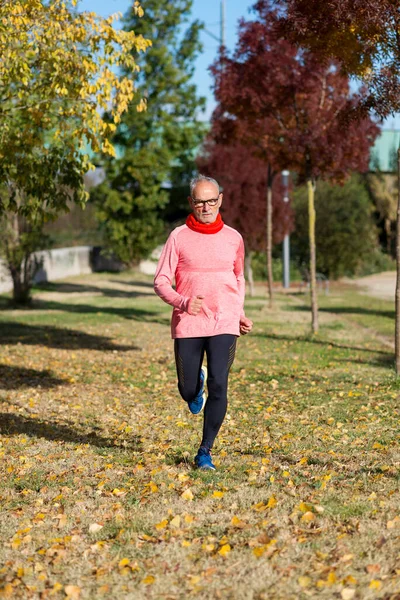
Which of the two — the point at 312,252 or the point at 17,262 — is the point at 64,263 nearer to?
the point at 17,262

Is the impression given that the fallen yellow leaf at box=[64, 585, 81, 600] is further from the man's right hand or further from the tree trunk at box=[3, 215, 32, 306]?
the tree trunk at box=[3, 215, 32, 306]

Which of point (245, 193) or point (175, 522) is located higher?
point (245, 193)

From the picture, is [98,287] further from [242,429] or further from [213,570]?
[213,570]

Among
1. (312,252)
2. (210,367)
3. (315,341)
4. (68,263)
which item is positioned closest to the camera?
(210,367)

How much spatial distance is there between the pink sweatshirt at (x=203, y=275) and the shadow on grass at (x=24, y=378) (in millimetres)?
5311

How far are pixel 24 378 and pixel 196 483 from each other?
5915 mm

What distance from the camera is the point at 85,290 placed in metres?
29.7

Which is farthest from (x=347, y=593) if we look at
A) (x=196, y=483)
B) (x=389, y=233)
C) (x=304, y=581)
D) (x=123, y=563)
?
(x=389, y=233)

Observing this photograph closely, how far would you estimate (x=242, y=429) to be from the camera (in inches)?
296

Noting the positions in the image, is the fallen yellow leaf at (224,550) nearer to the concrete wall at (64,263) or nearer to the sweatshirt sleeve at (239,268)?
the sweatshirt sleeve at (239,268)

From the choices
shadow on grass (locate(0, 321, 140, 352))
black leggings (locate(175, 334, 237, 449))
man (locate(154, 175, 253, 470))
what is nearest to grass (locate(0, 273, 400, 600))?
black leggings (locate(175, 334, 237, 449))

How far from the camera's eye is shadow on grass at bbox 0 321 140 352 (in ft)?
47.1

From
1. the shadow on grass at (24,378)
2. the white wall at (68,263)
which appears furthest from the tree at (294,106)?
the white wall at (68,263)

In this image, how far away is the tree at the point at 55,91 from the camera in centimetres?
923
